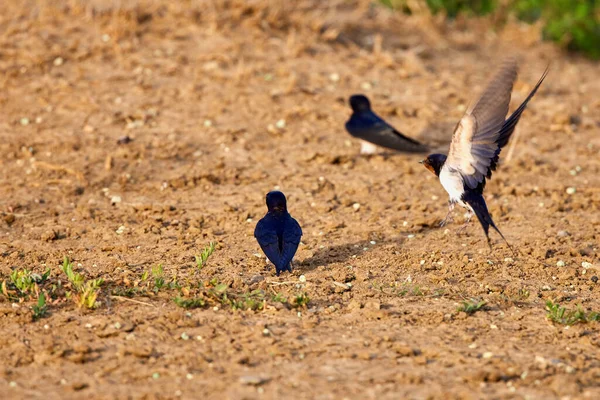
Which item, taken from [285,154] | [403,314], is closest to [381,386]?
[403,314]

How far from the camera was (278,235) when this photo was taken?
5.82 m

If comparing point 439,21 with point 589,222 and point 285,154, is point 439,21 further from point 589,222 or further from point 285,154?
point 589,222

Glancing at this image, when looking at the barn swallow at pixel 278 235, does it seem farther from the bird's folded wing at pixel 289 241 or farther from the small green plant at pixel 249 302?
the small green plant at pixel 249 302

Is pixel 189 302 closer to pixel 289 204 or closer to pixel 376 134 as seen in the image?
pixel 289 204

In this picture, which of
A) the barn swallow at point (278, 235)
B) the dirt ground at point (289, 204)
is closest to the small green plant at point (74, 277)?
the dirt ground at point (289, 204)

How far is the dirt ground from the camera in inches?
182

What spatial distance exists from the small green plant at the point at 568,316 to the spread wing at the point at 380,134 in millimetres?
3196

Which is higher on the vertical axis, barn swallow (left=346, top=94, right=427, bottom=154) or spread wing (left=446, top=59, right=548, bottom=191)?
spread wing (left=446, top=59, right=548, bottom=191)

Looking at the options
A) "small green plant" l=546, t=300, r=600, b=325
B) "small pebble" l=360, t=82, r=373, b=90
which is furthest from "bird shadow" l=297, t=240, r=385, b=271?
"small pebble" l=360, t=82, r=373, b=90

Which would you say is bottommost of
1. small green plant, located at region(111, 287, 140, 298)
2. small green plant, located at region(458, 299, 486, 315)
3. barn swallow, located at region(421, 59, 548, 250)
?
small green plant, located at region(458, 299, 486, 315)

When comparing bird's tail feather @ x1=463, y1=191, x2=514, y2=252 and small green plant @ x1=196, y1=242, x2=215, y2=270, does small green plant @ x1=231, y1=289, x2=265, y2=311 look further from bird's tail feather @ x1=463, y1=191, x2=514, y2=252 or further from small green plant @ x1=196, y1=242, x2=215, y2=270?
bird's tail feather @ x1=463, y1=191, x2=514, y2=252

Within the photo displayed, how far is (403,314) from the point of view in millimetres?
5273

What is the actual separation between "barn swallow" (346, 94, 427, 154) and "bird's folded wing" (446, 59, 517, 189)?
2151 millimetres

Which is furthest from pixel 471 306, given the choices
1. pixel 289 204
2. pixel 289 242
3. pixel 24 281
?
pixel 24 281
